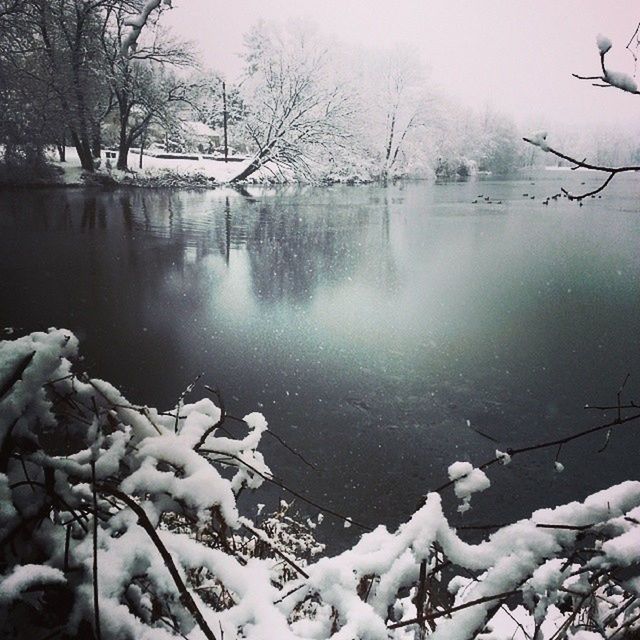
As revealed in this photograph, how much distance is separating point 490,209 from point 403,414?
911 inches

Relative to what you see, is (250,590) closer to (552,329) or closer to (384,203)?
(552,329)

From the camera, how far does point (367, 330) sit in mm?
10141

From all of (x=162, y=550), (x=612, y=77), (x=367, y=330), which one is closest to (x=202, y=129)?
(x=367, y=330)

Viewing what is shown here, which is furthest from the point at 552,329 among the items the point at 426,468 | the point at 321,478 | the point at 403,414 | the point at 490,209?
the point at 490,209

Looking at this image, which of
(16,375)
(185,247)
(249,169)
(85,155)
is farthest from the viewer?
(249,169)

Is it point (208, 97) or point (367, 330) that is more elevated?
point (208, 97)

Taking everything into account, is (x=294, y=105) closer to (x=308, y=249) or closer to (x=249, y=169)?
(x=249, y=169)

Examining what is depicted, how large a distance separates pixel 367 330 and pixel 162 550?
30.8 ft

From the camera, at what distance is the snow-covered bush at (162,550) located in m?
0.85

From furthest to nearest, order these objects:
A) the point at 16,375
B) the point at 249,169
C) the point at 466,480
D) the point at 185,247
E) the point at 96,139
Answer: the point at 249,169 < the point at 96,139 < the point at 185,247 < the point at 466,480 < the point at 16,375

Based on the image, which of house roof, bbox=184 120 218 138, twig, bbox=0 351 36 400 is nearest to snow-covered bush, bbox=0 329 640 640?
twig, bbox=0 351 36 400

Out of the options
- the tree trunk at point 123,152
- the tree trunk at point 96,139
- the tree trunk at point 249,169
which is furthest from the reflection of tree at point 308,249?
the tree trunk at point 123,152

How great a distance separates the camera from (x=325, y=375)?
26.5 feet

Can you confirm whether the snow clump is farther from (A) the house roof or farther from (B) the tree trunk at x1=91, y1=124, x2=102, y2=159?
(A) the house roof
